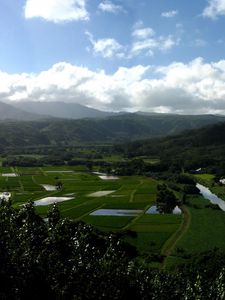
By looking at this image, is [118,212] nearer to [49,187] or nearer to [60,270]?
[49,187]

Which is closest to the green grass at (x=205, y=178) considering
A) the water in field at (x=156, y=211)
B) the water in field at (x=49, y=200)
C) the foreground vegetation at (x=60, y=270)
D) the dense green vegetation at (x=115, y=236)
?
the dense green vegetation at (x=115, y=236)

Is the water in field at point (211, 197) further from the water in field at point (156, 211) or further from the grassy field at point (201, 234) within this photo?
the water in field at point (156, 211)

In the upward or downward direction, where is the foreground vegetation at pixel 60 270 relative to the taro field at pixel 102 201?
upward

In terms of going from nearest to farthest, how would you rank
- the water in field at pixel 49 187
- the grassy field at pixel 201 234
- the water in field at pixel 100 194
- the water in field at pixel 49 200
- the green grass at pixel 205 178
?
the grassy field at pixel 201 234 < the water in field at pixel 49 200 < the water in field at pixel 100 194 < the water in field at pixel 49 187 < the green grass at pixel 205 178

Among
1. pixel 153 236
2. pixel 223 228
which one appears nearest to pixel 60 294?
pixel 153 236

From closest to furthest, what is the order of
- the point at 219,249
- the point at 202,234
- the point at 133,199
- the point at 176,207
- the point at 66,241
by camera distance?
the point at 66,241 → the point at 219,249 → the point at 202,234 → the point at 176,207 → the point at 133,199

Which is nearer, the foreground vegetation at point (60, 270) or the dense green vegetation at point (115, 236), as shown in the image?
the foreground vegetation at point (60, 270)

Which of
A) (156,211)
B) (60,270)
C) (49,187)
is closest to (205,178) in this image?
(49,187)

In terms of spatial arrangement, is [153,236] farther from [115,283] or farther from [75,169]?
[75,169]

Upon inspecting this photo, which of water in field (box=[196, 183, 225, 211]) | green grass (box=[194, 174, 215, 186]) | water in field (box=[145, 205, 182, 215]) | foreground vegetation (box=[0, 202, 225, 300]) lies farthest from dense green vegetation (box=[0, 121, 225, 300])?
water in field (box=[196, 183, 225, 211])
